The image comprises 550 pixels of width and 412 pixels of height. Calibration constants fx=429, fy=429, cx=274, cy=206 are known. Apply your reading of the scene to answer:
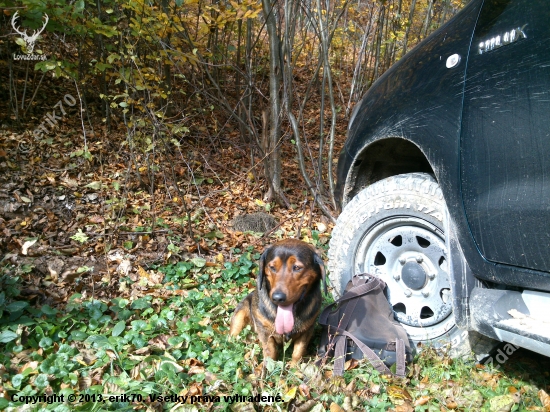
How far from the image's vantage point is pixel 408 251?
3211 mm

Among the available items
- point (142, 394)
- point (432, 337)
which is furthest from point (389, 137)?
point (142, 394)

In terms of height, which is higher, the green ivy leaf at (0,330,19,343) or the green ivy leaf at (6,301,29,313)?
the green ivy leaf at (6,301,29,313)

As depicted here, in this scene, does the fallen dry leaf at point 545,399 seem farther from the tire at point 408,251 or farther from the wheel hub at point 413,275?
the wheel hub at point 413,275

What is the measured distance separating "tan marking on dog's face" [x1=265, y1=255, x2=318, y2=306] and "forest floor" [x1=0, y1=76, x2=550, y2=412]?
0.51 m

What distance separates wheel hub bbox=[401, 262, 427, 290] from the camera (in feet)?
10.2

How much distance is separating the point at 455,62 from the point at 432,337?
1885 mm

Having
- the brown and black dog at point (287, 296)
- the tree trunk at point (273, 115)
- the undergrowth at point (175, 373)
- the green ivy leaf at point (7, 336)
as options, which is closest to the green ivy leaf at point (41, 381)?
the undergrowth at point (175, 373)

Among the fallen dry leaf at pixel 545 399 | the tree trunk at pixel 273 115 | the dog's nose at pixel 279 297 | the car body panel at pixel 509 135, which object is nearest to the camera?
the car body panel at pixel 509 135

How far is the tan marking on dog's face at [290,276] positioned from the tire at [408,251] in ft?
1.97

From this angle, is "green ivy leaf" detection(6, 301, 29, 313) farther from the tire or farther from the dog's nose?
the tire

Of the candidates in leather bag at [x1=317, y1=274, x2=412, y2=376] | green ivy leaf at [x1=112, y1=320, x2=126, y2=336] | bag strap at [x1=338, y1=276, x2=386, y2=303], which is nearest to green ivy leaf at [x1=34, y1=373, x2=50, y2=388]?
green ivy leaf at [x1=112, y1=320, x2=126, y2=336]

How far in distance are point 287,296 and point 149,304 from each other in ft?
4.55

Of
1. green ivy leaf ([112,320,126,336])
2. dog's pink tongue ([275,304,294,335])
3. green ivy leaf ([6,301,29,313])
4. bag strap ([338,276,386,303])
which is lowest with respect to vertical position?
green ivy leaf ([112,320,126,336])

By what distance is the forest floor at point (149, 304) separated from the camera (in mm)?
2684
